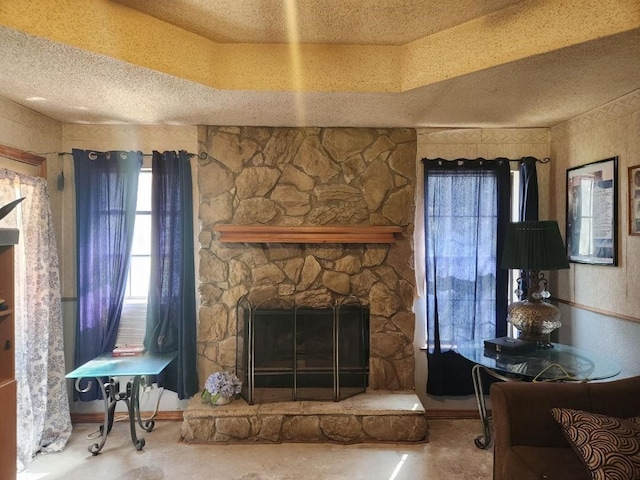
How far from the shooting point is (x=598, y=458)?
1616 mm

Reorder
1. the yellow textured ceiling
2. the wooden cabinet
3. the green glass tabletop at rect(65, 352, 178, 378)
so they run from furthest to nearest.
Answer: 1. the green glass tabletop at rect(65, 352, 178, 378)
2. the wooden cabinet
3. the yellow textured ceiling

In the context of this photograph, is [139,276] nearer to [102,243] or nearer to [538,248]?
[102,243]

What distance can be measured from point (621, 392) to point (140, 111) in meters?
3.38

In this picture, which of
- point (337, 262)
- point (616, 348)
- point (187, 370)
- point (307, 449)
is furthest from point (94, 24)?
point (616, 348)

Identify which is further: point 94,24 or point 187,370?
point 187,370

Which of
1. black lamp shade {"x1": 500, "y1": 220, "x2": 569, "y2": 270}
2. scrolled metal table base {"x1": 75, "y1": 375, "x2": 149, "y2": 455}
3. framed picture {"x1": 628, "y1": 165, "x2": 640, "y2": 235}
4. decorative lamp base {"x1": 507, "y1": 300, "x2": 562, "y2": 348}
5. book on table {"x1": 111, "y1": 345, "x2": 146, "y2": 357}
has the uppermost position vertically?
framed picture {"x1": 628, "y1": 165, "x2": 640, "y2": 235}

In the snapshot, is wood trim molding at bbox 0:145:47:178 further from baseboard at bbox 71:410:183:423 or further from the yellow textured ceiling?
baseboard at bbox 71:410:183:423

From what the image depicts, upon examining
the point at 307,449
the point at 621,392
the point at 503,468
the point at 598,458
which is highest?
the point at 621,392

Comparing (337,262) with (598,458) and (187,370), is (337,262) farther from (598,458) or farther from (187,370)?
(598,458)

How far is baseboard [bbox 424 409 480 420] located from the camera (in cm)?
334

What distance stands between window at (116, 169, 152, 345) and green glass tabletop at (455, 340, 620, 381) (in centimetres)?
252

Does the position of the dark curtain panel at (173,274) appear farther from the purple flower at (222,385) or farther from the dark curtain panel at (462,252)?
the dark curtain panel at (462,252)

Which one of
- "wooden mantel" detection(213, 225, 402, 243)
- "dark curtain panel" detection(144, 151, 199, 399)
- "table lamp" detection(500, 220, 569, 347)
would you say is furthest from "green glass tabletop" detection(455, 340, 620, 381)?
"dark curtain panel" detection(144, 151, 199, 399)

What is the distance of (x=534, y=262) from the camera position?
2564 mm
